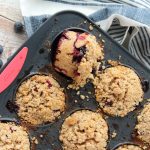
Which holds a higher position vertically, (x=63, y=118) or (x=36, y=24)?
(x=36, y=24)

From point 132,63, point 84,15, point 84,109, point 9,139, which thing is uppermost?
point 84,15

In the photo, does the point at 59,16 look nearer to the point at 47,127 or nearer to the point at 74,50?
the point at 74,50

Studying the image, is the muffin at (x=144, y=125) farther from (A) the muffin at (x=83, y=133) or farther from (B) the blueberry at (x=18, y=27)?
(B) the blueberry at (x=18, y=27)

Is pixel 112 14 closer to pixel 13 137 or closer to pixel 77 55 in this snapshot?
pixel 77 55

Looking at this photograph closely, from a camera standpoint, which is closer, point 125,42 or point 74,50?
point 74,50

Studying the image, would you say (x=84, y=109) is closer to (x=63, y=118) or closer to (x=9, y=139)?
(x=63, y=118)

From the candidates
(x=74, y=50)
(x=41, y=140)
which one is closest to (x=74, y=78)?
(x=74, y=50)

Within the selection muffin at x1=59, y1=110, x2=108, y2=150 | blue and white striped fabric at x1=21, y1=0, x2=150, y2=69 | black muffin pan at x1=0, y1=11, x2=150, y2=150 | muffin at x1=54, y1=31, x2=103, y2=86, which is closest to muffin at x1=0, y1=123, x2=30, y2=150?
black muffin pan at x1=0, y1=11, x2=150, y2=150
